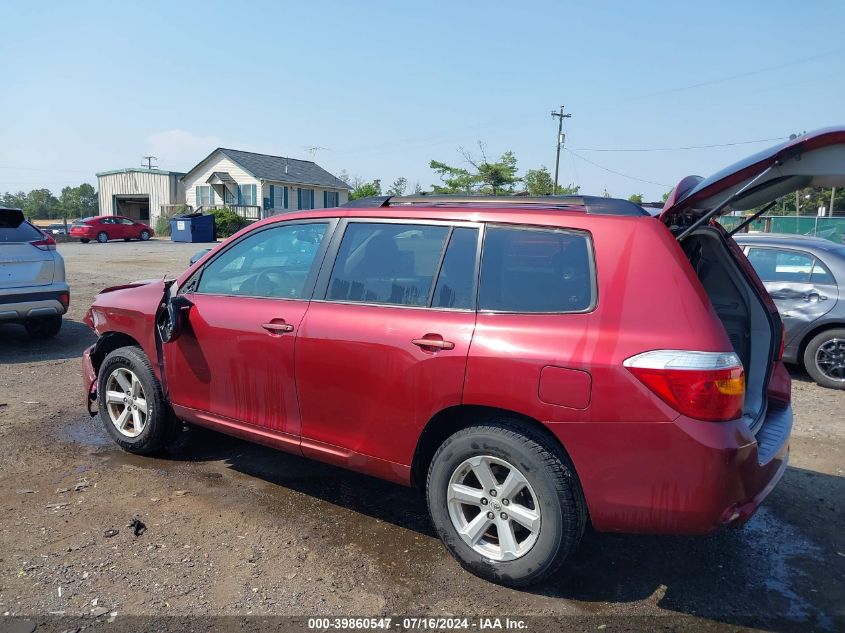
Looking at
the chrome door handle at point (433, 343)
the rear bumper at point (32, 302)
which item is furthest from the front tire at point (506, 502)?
the rear bumper at point (32, 302)

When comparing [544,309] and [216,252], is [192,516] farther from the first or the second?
[544,309]

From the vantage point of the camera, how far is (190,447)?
5.05m

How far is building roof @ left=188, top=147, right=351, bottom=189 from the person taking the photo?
43.6m

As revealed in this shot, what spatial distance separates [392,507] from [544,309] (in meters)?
1.71

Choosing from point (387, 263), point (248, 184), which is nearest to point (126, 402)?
point (387, 263)

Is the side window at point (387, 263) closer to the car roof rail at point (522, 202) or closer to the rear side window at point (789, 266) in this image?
the car roof rail at point (522, 202)

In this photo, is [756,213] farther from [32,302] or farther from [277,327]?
[32,302]

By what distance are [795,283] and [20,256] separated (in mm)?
8823

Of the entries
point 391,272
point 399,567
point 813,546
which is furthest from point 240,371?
point 813,546

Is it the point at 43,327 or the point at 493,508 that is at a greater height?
the point at 493,508

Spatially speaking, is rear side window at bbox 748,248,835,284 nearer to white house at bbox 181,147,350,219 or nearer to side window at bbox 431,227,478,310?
side window at bbox 431,227,478,310

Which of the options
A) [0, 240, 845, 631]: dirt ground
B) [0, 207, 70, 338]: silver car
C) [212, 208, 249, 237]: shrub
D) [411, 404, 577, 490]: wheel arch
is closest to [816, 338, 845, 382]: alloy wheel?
[0, 240, 845, 631]: dirt ground

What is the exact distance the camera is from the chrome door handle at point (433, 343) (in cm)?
321

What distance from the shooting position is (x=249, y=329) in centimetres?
398
